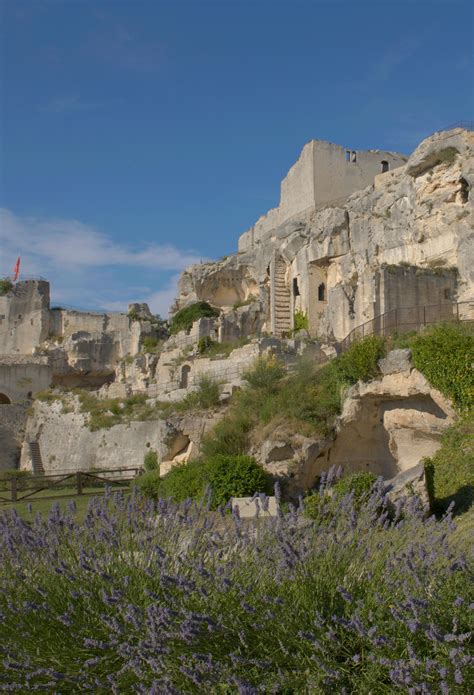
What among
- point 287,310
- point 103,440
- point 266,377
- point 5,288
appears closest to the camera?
point 266,377

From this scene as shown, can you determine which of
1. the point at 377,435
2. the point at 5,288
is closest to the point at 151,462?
the point at 377,435

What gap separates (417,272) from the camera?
1025 inches

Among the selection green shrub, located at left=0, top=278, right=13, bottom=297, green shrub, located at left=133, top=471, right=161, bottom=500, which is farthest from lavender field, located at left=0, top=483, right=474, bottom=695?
green shrub, located at left=0, top=278, right=13, bottom=297

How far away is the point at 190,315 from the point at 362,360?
91.4ft

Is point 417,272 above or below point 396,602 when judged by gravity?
above

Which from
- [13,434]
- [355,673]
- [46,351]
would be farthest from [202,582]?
[46,351]

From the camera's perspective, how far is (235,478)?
12461 mm

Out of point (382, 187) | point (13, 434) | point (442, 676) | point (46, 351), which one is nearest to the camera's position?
point (442, 676)

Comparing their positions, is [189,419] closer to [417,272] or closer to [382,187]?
[417,272]

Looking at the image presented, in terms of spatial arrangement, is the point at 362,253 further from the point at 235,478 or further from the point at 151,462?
the point at 235,478

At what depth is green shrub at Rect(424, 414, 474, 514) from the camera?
10891 mm

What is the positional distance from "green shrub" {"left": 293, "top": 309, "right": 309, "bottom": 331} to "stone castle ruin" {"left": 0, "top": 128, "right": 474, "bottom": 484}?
8 cm

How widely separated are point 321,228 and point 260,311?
18.5ft

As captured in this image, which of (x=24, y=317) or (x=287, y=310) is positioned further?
(x=24, y=317)
